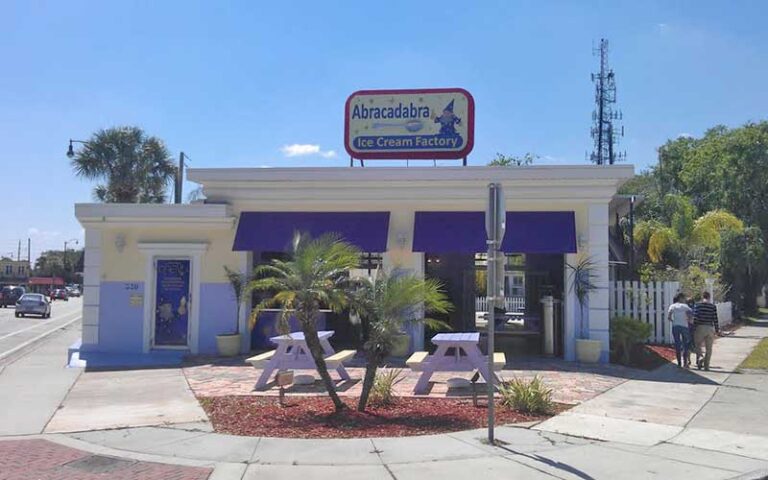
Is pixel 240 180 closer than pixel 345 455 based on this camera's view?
No

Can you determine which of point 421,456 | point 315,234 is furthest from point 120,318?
point 421,456

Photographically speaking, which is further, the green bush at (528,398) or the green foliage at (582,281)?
the green foliage at (582,281)

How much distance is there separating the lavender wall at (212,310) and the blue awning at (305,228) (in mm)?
1161

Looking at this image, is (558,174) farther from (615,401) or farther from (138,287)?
(138,287)

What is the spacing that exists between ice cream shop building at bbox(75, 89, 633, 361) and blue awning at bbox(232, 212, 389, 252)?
29 mm

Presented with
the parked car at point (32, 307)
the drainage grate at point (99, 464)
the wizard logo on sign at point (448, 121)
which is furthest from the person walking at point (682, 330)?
the parked car at point (32, 307)

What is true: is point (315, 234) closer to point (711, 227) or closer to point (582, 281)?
point (582, 281)

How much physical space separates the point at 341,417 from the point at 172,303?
29.7 feet

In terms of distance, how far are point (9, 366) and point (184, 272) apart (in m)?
4.23

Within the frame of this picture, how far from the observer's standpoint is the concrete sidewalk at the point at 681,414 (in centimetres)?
807

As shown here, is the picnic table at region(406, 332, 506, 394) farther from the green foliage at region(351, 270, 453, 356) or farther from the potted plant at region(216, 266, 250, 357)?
the potted plant at region(216, 266, 250, 357)

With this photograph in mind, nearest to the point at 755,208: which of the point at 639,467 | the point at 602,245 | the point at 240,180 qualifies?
the point at 602,245

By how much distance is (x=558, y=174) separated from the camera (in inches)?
603

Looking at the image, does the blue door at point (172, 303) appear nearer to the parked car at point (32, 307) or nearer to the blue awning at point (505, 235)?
the blue awning at point (505, 235)
